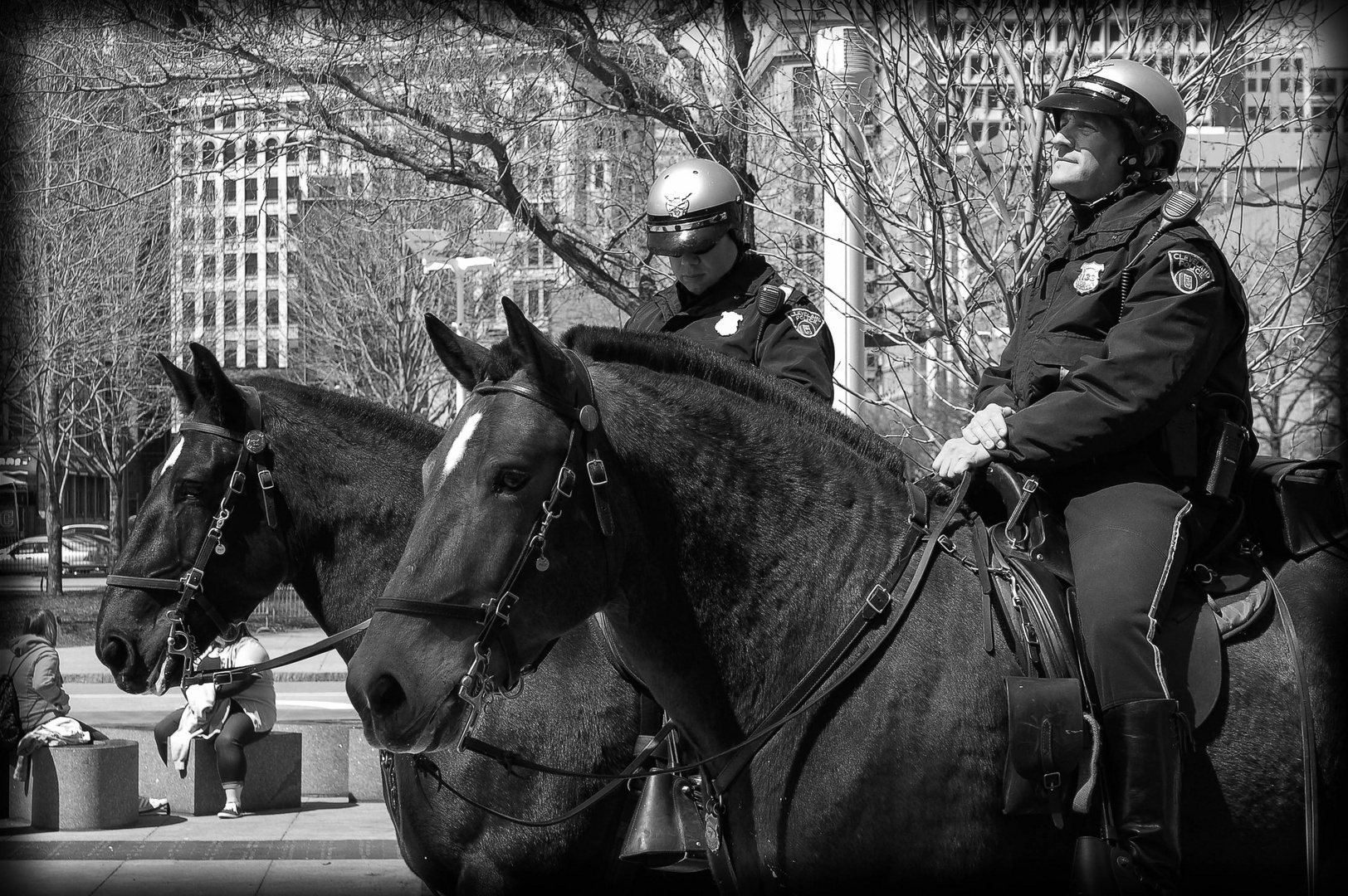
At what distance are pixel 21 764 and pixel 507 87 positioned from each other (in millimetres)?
7077

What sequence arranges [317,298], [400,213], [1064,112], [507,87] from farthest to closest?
[317,298] → [400,213] → [507,87] → [1064,112]

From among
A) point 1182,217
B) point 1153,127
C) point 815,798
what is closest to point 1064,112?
point 1153,127

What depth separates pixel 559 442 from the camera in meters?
3.24

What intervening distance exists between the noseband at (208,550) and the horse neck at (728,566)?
2085 millimetres

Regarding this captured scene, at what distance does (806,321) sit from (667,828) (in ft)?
6.07

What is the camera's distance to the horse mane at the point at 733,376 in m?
3.67

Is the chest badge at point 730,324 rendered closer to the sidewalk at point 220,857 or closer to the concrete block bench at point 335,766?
the sidewalk at point 220,857

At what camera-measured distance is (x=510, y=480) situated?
3182 millimetres

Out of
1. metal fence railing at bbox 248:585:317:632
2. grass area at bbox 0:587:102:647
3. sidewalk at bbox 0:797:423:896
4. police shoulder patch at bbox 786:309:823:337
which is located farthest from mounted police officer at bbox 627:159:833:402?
metal fence railing at bbox 248:585:317:632

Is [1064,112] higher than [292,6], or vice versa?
[292,6]

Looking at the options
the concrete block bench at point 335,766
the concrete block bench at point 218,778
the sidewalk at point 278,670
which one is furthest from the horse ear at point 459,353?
the sidewalk at point 278,670

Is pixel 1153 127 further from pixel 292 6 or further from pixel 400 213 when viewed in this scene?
pixel 400 213

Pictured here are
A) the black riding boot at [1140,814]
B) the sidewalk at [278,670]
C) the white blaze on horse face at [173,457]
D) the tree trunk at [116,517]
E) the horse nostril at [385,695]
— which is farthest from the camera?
the tree trunk at [116,517]

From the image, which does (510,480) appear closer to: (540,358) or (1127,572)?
(540,358)
